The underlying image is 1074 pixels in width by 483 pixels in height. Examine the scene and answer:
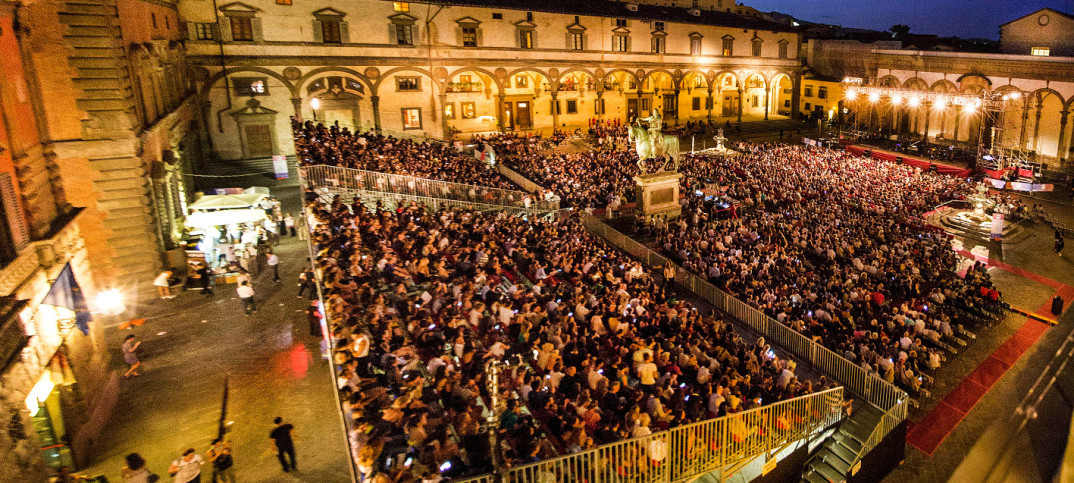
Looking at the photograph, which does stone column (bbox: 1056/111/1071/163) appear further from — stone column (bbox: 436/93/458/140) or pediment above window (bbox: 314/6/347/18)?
pediment above window (bbox: 314/6/347/18)

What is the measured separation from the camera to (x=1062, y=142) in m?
37.4

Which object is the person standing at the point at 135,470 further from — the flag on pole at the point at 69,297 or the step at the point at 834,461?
the step at the point at 834,461

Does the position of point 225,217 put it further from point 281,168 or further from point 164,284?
point 281,168

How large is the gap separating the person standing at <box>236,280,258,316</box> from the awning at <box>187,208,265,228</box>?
475 cm

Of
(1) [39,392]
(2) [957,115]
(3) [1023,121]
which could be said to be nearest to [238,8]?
(1) [39,392]

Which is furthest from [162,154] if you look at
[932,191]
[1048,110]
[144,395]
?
[1048,110]

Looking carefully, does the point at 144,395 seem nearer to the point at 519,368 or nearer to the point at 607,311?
the point at 519,368

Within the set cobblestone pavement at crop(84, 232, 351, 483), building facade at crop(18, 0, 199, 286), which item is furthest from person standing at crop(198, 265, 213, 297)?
building facade at crop(18, 0, 199, 286)

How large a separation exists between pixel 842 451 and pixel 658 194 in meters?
14.7

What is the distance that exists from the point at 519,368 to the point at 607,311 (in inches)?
133

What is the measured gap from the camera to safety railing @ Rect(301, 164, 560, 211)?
70.9ft

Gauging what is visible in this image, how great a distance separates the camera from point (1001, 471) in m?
1.50

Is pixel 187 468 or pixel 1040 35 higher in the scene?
pixel 1040 35

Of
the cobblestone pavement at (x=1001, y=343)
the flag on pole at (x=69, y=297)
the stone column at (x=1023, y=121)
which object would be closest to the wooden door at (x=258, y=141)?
the flag on pole at (x=69, y=297)
